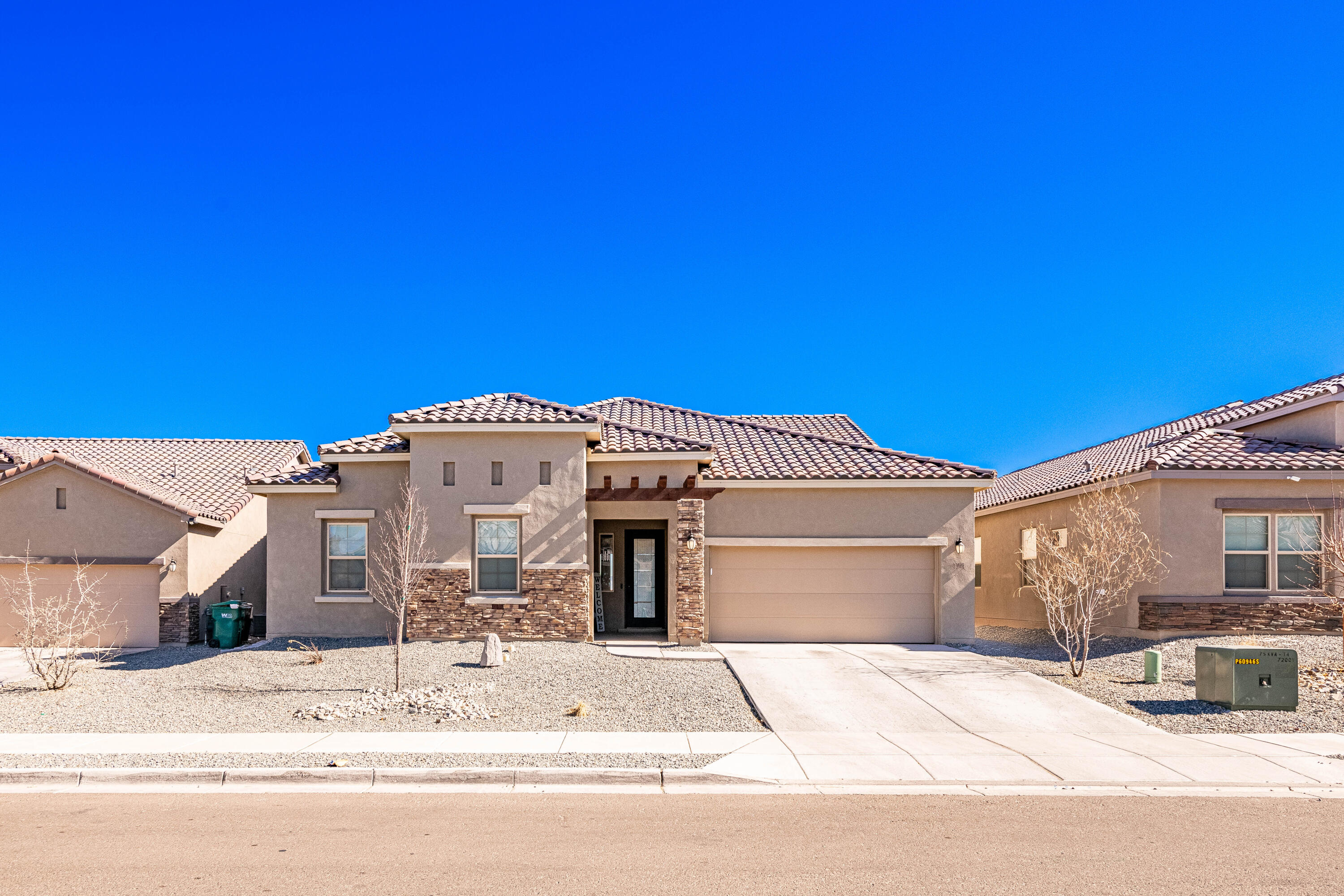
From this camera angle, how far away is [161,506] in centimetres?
1873

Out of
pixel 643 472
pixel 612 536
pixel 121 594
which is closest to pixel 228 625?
pixel 121 594

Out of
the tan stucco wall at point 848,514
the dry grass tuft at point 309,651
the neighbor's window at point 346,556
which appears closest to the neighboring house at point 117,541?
the neighbor's window at point 346,556

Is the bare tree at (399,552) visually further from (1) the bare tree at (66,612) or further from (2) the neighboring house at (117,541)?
(1) the bare tree at (66,612)

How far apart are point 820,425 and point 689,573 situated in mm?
8962

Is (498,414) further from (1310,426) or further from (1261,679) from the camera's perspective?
(1310,426)

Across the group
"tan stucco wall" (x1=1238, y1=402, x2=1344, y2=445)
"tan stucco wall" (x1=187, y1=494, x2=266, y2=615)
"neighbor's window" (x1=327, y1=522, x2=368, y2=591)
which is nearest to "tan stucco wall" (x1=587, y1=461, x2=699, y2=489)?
"neighbor's window" (x1=327, y1=522, x2=368, y2=591)

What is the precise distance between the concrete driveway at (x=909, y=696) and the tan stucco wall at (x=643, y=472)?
3.53 meters

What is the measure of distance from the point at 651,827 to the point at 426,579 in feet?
36.1

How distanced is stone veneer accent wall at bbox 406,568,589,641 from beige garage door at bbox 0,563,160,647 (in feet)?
20.2

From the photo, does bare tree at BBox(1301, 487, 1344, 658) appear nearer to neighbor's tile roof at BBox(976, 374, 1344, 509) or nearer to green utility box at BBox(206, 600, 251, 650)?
neighbor's tile roof at BBox(976, 374, 1344, 509)

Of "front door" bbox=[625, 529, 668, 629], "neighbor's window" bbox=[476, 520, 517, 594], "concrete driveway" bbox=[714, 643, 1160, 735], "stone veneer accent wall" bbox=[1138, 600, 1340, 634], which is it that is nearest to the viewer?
"concrete driveway" bbox=[714, 643, 1160, 735]

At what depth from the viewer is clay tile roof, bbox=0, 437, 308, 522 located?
1911cm

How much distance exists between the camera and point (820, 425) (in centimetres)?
2486

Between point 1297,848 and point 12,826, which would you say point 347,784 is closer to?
point 12,826
